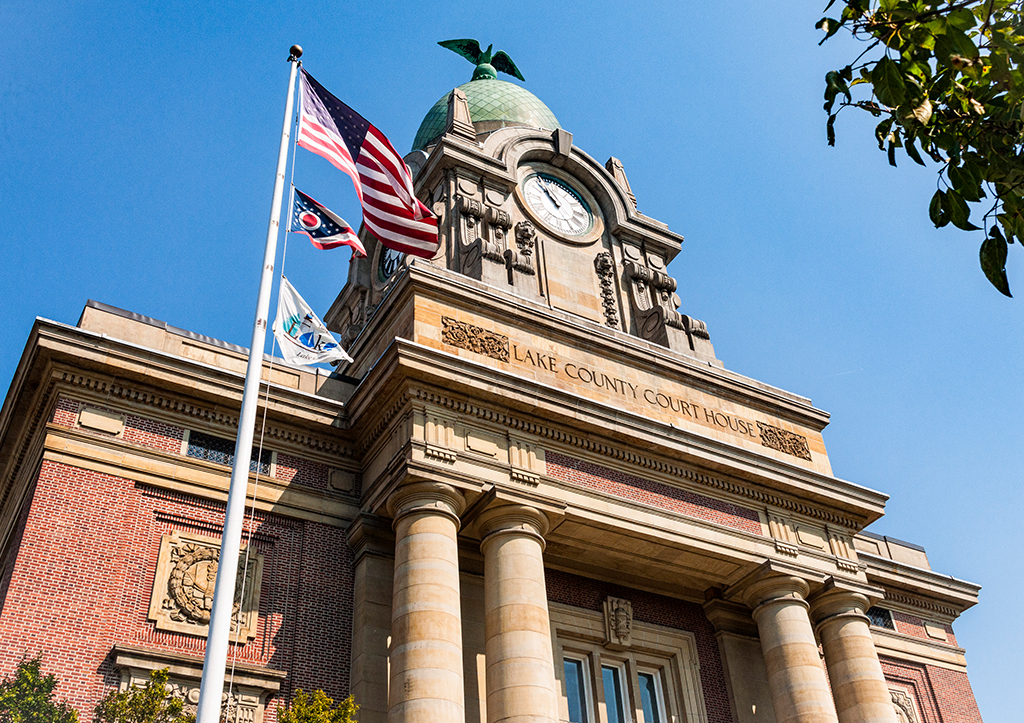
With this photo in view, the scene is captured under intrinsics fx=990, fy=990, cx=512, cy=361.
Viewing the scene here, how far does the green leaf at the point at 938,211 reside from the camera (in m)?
6.58

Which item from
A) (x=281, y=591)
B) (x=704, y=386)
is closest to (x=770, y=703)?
(x=704, y=386)

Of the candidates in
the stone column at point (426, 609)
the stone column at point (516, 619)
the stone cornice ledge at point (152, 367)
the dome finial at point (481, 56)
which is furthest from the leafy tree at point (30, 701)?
the dome finial at point (481, 56)

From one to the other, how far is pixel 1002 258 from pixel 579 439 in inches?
601

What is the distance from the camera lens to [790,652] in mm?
21344

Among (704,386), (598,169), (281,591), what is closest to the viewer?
(281,591)

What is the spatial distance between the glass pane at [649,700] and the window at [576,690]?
4.78 ft

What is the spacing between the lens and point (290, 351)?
16.6 metres

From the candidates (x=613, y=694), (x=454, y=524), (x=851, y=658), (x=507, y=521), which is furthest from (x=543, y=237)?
(x=851, y=658)

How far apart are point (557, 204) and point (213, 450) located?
14.4 metres

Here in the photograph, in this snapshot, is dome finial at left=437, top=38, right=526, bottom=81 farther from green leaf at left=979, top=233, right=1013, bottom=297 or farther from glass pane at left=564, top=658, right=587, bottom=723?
green leaf at left=979, top=233, right=1013, bottom=297

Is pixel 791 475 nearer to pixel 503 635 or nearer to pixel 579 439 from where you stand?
pixel 579 439

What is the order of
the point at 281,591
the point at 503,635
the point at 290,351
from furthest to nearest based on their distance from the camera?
the point at 281,591, the point at 503,635, the point at 290,351

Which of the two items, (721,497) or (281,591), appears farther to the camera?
(721,497)

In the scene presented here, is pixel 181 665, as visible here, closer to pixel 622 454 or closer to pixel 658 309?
pixel 622 454
